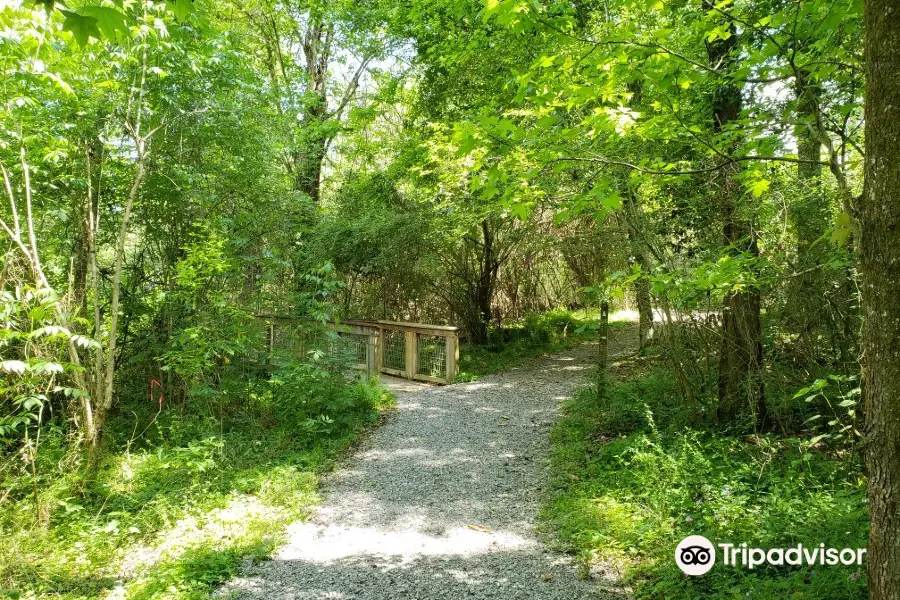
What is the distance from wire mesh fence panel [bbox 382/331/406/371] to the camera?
10.1m

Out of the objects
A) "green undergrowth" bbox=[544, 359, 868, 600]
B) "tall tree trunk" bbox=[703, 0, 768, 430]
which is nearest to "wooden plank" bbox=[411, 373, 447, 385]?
"green undergrowth" bbox=[544, 359, 868, 600]

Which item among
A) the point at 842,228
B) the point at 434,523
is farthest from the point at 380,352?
the point at 842,228

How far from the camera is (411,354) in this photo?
991cm

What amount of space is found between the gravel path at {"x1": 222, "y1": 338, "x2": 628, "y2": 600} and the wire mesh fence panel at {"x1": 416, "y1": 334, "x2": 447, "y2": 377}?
1.99m

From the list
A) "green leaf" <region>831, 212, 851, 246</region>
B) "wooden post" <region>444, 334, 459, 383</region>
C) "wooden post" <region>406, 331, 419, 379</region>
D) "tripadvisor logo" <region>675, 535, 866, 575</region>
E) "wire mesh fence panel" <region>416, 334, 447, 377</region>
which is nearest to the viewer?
"green leaf" <region>831, 212, 851, 246</region>

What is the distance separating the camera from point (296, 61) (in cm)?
1550

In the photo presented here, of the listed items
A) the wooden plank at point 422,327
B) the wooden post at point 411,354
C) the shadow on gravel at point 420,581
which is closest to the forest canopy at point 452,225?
the shadow on gravel at point 420,581

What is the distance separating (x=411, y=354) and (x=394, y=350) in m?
0.53

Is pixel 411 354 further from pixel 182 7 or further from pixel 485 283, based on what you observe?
pixel 182 7

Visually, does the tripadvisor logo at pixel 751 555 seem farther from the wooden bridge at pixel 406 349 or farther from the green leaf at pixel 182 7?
the wooden bridge at pixel 406 349

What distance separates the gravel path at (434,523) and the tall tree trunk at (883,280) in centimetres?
187

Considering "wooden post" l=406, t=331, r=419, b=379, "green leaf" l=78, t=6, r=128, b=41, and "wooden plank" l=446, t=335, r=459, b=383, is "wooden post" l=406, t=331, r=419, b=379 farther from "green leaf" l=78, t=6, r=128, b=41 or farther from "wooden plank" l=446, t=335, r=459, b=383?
"green leaf" l=78, t=6, r=128, b=41

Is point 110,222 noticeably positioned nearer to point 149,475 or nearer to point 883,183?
point 149,475

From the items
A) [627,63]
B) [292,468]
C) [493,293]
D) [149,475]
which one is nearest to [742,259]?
[627,63]
